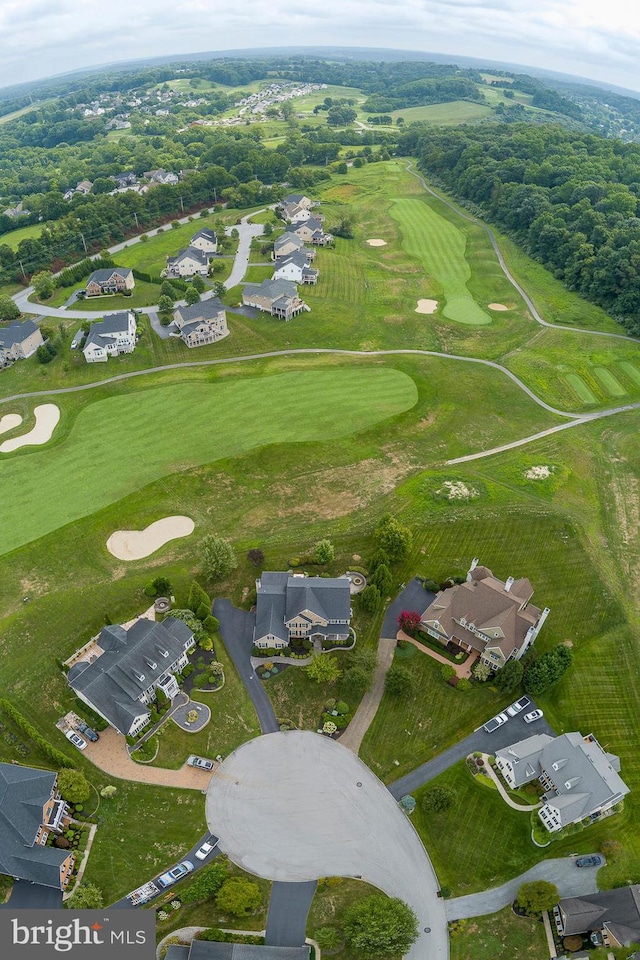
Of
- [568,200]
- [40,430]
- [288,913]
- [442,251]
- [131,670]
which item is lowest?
[288,913]

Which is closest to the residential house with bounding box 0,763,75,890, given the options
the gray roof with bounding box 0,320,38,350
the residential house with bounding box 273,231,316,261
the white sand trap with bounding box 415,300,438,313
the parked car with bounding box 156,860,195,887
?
the parked car with bounding box 156,860,195,887

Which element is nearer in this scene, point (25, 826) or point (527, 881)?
point (25, 826)

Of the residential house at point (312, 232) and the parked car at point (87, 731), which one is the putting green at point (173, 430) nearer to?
the parked car at point (87, 731)

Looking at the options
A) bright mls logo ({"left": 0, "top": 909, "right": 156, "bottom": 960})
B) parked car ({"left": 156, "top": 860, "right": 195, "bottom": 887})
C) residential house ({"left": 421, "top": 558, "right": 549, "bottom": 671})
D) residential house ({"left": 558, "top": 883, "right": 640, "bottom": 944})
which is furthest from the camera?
residential house ({"left": 421, "top": 558, "right": 549, "bottom": 671})

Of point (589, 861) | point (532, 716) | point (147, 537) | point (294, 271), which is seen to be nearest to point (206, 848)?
point (589, 861)

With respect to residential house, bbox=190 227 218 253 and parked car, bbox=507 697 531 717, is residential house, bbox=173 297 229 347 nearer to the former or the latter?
residential house, bbox=190 227 218 253

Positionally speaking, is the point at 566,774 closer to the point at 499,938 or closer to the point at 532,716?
the point at 532,716

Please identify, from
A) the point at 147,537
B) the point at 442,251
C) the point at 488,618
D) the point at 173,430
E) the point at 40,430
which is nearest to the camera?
the point at 488,618

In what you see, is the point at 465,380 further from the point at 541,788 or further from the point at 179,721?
the point at 179,721
